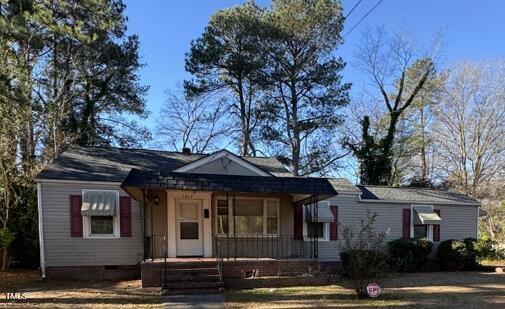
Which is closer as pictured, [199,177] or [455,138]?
[199,177]

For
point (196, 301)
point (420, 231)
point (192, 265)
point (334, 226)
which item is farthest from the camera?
point (420, 231)

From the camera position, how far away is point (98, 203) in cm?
1233

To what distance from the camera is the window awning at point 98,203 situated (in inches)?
478

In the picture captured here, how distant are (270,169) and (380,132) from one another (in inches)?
565

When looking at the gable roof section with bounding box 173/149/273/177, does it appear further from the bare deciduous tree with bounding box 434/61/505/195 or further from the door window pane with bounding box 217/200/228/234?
the bare deciduous tree with bounding box 434/61/505/195

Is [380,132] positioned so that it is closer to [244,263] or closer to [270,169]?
[270,169]

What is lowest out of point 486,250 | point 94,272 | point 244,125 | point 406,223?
Answer: point 486,250

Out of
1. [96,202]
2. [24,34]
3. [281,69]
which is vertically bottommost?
[96,202]

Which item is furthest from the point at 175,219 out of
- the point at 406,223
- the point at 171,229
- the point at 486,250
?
the point at 486,250

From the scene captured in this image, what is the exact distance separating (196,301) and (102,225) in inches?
200

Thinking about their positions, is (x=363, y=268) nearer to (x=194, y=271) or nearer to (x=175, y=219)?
(x=194, y=271)

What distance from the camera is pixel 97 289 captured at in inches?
410

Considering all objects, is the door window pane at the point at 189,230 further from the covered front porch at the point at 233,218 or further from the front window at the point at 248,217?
the front window at the point at 248,217

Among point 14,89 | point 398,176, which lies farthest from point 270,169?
point 398,176
